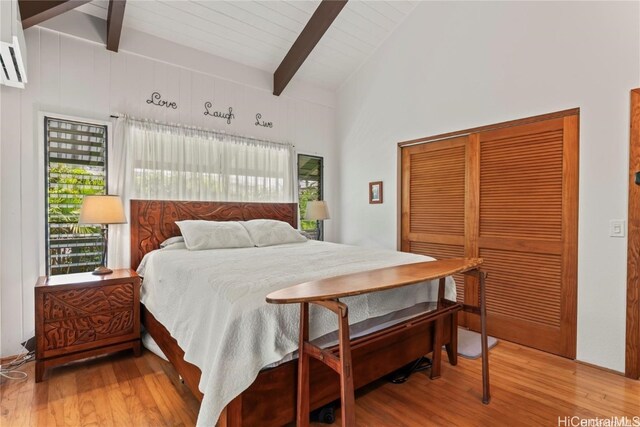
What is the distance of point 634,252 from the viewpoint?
7.73 ft

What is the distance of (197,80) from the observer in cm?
362

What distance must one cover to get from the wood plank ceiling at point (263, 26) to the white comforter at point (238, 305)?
2.30 metres

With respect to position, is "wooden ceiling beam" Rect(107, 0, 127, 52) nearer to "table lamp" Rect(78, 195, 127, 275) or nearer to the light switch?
"table lamp" Rect(78, 195, 127, 275)

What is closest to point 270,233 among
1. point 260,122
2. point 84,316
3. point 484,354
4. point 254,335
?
point 260,122

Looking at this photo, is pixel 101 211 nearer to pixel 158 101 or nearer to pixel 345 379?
pixel 158 101

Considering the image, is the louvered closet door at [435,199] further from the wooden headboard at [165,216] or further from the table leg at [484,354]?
the wooden headboard at [165,216]

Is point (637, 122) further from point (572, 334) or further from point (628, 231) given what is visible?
point (572, 334)

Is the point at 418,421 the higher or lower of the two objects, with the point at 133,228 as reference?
lower

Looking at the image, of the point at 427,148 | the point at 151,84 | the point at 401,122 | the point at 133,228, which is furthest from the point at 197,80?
the point at 427,148

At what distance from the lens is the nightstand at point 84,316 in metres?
2.32

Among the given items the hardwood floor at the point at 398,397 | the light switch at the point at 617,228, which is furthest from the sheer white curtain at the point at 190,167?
the light switch at the point at 617,228

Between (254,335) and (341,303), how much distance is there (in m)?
0.44

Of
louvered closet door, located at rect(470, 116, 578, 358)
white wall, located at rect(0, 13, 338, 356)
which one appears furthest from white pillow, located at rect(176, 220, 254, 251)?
louvered closet door, located at rect(470, 116, 578, 358)

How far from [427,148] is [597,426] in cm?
274
